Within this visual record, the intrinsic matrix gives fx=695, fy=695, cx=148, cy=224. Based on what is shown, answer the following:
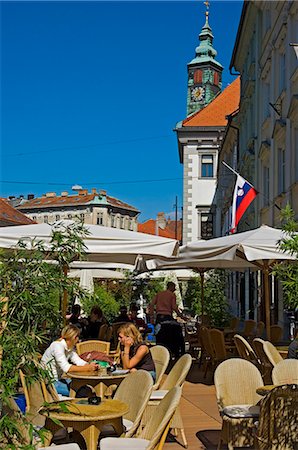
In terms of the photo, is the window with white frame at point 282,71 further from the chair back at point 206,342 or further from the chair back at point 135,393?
the chair back at point 135,393

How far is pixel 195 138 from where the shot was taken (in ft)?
158

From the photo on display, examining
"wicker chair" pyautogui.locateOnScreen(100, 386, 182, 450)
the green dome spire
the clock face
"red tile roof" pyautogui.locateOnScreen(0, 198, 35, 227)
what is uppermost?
the green dome spire

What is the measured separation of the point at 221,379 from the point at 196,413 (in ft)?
8.60

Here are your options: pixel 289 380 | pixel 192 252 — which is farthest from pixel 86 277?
pixel 289 380

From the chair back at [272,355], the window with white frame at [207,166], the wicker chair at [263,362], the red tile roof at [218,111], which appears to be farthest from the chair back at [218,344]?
the red tile roof at [218,111]

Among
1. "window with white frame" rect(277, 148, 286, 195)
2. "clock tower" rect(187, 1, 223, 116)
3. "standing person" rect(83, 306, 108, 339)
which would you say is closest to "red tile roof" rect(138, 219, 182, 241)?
"clock tower" rect(187, 1, 223, 116)

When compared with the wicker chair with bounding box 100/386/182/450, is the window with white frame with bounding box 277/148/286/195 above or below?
above

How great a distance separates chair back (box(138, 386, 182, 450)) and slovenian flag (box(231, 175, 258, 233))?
1316 centimetres

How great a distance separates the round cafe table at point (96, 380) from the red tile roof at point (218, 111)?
137 feet

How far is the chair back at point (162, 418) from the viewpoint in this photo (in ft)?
16.1

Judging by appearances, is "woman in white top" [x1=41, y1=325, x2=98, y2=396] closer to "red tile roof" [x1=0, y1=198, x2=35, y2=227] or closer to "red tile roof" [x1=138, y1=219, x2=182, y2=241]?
"red tile roof" [x1=0, y1=198, x2=35, y2=227]

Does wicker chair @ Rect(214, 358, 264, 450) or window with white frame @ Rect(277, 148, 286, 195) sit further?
window with white frame @ Rect(277, 148, 286, 195)

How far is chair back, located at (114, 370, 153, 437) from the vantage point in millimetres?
6113

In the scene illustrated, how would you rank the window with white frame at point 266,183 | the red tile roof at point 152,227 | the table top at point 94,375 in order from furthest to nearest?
the red tile roof at point 152,227
the window with white frame at point 266,183
the table top at point 94,375
